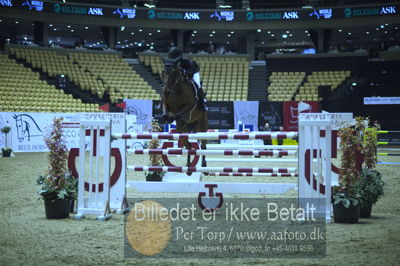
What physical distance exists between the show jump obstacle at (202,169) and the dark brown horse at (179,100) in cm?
141

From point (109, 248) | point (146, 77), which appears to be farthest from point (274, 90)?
point (109, 248)

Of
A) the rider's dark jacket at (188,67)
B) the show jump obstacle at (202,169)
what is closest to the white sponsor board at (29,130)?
the rider's dark jacket at (188,67)

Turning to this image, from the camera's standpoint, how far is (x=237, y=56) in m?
33.3

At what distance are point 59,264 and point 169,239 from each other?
1.16m

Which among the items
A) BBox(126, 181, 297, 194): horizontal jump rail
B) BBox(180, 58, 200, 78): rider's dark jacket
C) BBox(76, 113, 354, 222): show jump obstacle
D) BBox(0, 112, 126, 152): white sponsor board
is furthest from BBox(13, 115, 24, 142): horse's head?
BBox(126, 181, 297, 194): horizontal jump rail

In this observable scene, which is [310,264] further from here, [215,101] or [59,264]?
[215,101]

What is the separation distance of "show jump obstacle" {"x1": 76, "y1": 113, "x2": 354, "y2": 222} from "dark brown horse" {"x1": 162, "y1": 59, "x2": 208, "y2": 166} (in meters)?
1.41

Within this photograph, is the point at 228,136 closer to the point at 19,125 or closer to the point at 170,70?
the point at 170,70

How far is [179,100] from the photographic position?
313 inches

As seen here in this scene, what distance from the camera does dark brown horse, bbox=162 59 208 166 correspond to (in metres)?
7.61

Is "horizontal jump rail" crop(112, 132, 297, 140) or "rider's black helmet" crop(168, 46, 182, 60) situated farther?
"rider's black helmet" crop(168, 46, 182, 60)

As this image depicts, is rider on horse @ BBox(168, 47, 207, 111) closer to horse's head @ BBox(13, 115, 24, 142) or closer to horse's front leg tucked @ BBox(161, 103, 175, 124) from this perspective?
horse's front leg tucked @ BBox(161, 103, 175, 124)

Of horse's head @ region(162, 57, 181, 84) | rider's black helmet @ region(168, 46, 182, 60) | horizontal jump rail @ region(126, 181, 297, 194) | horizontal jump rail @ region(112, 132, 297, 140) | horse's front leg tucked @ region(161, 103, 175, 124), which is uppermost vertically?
rider's black helmet @ region(168, 46, 182, 60)

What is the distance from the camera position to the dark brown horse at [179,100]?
761 centimetres
